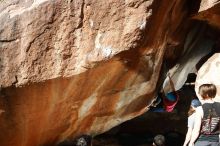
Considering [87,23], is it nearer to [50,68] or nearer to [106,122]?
[50,68]

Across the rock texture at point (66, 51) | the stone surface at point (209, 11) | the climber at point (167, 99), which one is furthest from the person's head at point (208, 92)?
the climber at point (167, 99)

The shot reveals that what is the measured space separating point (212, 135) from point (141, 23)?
5.10 feet

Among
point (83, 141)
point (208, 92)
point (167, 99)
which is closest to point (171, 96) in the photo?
point (167, 99)

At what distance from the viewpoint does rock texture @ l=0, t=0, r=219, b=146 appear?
5.70m

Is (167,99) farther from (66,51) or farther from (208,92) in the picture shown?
(66,51)

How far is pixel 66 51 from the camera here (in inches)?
230

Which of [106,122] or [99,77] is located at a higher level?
[99,77]

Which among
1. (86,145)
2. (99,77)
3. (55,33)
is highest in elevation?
(55,33)

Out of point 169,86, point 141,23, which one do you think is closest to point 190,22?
point 169,86

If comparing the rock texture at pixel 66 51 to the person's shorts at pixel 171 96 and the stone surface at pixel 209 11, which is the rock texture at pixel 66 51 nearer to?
the stone surface at pixel 209 11

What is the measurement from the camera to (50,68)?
19.2ft

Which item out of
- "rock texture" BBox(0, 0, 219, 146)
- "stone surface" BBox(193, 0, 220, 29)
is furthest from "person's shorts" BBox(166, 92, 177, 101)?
"stone surface" BBox(193, 0, 220, 29)

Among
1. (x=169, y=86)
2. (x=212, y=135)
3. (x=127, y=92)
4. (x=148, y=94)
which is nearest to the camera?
(x=212, y=135)

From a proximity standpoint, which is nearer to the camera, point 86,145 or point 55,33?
point 55,33
